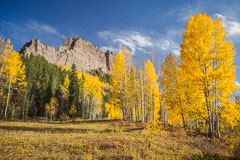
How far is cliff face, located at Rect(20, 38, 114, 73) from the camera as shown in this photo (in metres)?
134

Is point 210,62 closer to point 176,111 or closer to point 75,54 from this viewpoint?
point 176,111

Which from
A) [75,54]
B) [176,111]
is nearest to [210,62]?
[176,111]

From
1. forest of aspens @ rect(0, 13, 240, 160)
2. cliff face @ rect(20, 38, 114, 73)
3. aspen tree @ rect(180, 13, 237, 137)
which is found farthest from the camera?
cliff face @ rect(20, 38, 114, 73)

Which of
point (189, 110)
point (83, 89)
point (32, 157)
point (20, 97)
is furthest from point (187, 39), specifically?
point (20, 97)

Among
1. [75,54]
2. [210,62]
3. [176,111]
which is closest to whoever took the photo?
[210,62]

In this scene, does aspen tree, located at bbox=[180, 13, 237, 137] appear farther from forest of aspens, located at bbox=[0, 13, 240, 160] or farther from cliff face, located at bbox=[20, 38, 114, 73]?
cliff face, located at bbox=[20, 38, 114, 73]

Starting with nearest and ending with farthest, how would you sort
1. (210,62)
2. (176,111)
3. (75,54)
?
(210,62), (176,111), (75,54)

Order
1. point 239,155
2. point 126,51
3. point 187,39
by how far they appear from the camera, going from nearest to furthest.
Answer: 1. point 239,155
2. point 187,39
3. point 126,51

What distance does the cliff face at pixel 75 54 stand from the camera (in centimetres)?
13375

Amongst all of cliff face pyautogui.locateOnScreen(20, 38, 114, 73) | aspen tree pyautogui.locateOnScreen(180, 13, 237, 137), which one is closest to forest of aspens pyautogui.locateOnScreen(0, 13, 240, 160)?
aspen tree pyautogui.locateOnScreen(180, 13, 237, 137)

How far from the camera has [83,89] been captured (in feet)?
117

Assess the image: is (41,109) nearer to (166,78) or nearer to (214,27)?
(166,78)

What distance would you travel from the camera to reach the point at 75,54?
16075 centimetres

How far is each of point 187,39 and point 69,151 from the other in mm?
11157
